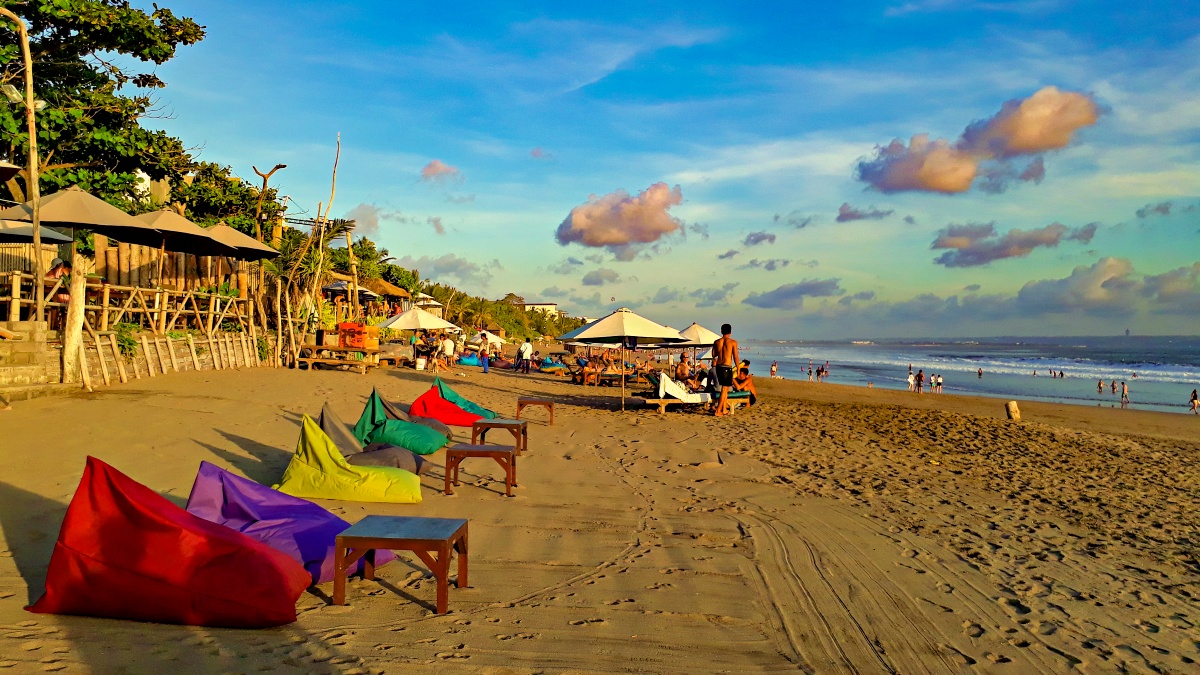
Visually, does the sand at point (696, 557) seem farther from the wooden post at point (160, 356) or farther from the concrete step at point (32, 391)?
the wooden post at point (160, 356)

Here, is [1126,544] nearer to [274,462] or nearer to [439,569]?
[439,569]

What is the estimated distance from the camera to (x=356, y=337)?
19.7 metres

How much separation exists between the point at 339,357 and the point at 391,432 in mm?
11768

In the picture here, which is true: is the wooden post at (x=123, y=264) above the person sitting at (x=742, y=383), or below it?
above

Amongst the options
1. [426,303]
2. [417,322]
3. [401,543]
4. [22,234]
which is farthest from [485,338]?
[401,543]

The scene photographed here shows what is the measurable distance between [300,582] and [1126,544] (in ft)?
23.6

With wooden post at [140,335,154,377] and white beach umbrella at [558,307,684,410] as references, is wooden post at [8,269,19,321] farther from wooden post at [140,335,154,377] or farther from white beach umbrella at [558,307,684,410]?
white beach umbrella at [558,307,684,410]

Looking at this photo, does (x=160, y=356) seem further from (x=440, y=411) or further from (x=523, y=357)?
(x=523, y=357)

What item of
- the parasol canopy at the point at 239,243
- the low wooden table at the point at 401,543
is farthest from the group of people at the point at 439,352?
the low wooden table at the point at 401,543

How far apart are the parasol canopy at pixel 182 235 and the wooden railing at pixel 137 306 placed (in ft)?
3.31

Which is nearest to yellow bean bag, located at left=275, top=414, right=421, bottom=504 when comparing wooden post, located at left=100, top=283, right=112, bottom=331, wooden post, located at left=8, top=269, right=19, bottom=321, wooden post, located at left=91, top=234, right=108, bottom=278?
wooden post, located at left=8, top=269, right=19, bottom=321

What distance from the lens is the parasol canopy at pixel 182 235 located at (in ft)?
42.3

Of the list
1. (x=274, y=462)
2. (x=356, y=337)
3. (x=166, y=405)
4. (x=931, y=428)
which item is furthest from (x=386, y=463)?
(x=356, y=337)

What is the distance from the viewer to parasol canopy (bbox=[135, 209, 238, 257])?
12.9 m
